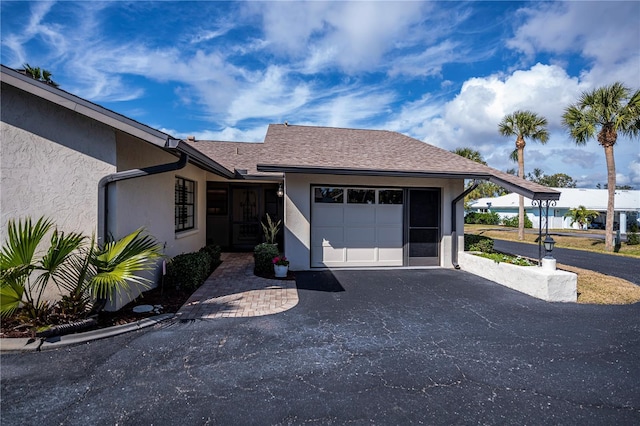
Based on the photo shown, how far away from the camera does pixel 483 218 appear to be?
1459 inches

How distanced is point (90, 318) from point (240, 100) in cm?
1288

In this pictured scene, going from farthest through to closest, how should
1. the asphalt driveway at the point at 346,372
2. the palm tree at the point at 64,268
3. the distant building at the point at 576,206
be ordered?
1. the distant building at the point at 576,206
2. the palm tree at the point at 64,268
3. the asphalt driveway at the point at 346,372

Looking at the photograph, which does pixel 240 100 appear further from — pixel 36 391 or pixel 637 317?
pixel 637 317

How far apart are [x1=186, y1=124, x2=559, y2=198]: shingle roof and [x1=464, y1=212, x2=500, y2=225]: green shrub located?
29018mm

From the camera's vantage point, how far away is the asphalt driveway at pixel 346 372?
2.80 metres

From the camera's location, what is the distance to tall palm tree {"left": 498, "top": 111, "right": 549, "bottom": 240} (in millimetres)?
20375

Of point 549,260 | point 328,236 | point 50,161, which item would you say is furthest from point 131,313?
point 549,260

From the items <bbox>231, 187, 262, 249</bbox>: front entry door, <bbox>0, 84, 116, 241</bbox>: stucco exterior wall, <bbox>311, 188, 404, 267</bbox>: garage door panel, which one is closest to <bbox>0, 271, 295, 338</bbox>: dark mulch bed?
<bbox>0, 84, 116, 241</bbox>: stucco exterior wall

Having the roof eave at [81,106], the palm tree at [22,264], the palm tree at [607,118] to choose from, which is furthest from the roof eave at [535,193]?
the palm tree at [607,118]

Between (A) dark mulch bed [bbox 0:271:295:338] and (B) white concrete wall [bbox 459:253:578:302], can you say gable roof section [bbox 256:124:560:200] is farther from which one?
(A) dark mulch bed [bbox 0:271:295:338]

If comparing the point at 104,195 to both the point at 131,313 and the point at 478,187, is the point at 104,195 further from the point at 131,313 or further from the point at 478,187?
the point at 478,187

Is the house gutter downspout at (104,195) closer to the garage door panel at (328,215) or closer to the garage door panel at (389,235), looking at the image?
the garage door panel at (328,215)

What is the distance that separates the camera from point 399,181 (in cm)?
947

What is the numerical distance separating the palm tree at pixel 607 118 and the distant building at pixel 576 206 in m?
16.4
